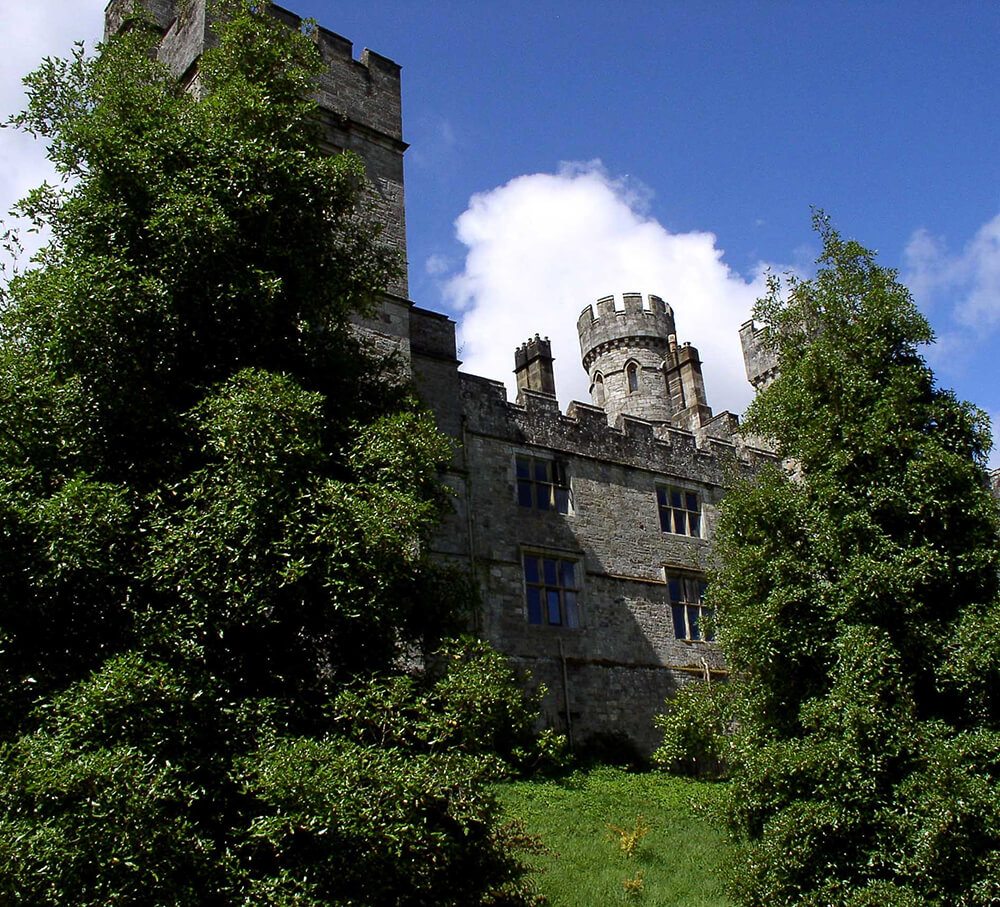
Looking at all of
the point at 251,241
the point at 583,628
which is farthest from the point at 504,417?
the point at 251,241

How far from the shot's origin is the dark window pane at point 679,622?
23531 mm

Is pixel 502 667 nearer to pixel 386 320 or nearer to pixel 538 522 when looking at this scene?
pixel 386 320

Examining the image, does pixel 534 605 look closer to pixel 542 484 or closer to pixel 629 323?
pixel 542 484

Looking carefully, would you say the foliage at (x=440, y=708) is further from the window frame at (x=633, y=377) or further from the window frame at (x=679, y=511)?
the window frame at (x=633, y=377)

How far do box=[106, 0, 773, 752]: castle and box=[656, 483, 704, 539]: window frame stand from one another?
0.14 ft

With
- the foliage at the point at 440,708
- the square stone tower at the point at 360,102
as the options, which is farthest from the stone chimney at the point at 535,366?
the foliage at the point at 440,708

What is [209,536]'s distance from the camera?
748 centimetres

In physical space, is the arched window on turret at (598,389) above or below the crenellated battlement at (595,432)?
above

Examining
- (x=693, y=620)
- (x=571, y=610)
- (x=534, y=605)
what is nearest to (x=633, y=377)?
(x=693, y=620)

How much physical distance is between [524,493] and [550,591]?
2290mm

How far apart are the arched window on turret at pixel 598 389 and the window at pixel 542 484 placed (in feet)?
41.4

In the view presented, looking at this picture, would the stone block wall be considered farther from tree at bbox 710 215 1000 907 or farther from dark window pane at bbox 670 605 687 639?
tree at bbox 710 215 1000 907

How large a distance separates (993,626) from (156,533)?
7.93 metres

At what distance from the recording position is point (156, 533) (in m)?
7.62
